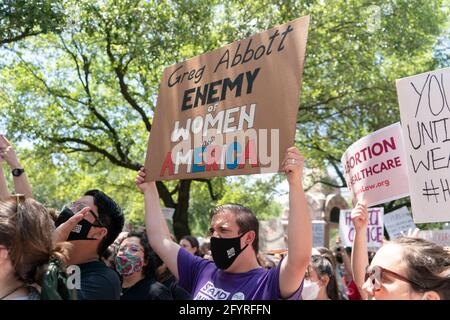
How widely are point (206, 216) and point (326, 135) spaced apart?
15830mm

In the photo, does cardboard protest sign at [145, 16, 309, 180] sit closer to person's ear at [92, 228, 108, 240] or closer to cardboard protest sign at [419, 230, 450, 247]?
person's ear at [92, 228, 108, 240]

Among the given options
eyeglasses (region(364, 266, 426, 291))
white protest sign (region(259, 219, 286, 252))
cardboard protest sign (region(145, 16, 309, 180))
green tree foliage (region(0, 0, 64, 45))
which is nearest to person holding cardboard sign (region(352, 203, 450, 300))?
eyeglasses (region(364, 266, 426, 291))

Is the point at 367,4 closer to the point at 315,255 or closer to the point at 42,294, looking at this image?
the point at 315,255

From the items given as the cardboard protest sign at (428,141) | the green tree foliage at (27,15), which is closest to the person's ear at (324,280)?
the cardboard protest sign at (428,141)

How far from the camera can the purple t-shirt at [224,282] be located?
295cm

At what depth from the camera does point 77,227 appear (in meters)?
3.55

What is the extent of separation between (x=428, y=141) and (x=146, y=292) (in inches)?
87.2

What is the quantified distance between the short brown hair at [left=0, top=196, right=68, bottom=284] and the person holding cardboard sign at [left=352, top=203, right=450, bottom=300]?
129cm

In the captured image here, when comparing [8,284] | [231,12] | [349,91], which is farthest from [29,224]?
[349,91]

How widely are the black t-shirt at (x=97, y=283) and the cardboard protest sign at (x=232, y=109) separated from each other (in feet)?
2.53

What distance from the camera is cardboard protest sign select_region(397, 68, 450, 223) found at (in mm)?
3906

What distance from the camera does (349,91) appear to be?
15617 mm

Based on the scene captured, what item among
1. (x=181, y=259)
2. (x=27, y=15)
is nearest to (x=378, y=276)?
(x=181, y=259)

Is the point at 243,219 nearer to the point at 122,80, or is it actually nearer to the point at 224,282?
the point at 224,282
